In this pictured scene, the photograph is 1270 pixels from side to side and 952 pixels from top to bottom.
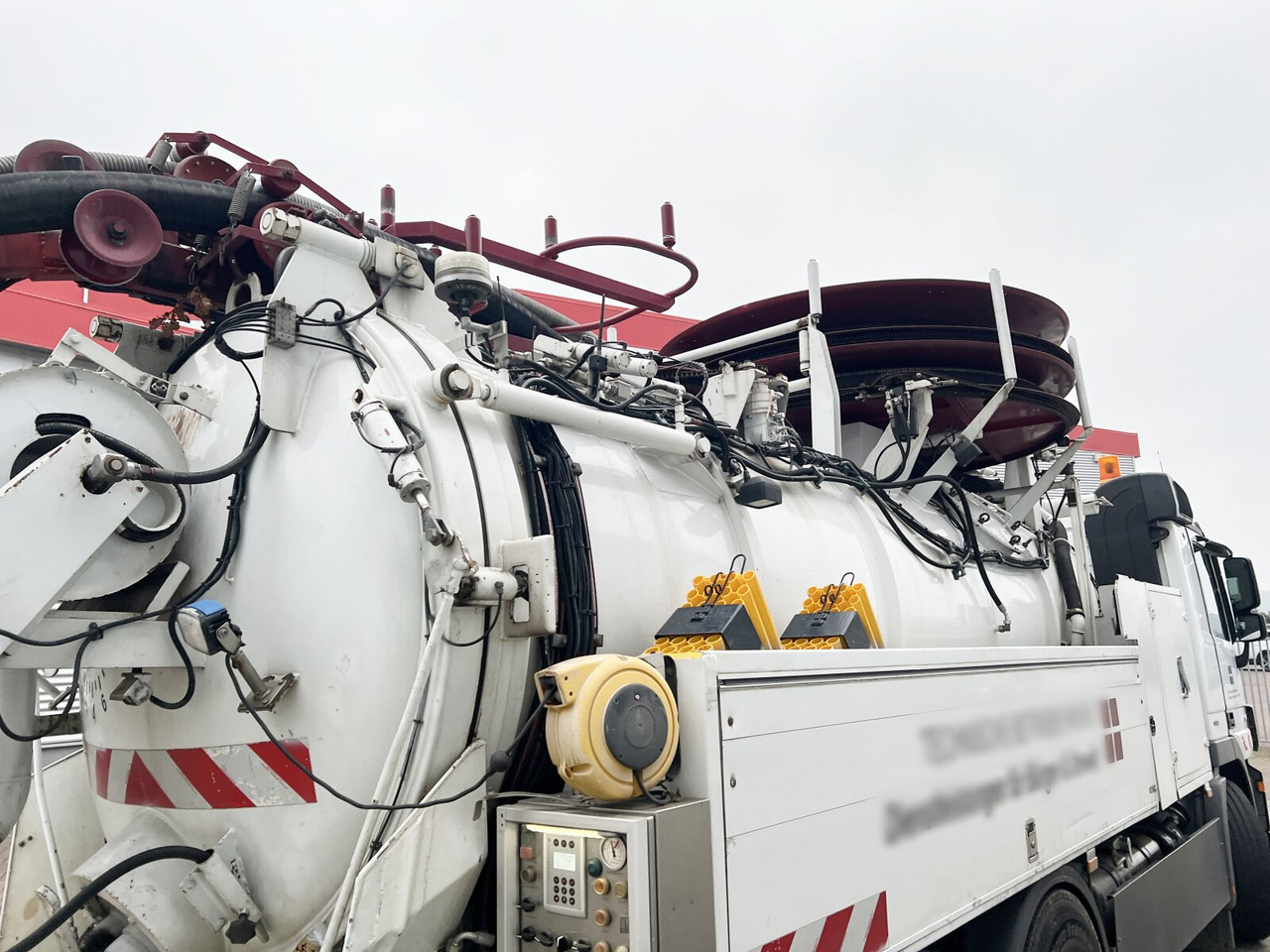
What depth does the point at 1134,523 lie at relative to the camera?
5.66 meters

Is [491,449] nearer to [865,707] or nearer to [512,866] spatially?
[512,866]

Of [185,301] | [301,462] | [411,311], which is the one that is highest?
[185,301]

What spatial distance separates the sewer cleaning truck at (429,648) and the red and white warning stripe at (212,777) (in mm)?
10

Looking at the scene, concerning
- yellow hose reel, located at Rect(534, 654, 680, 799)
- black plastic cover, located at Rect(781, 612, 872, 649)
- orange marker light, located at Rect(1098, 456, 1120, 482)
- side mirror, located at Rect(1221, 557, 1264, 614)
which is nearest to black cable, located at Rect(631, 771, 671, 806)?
yellow hose reel, located at Rect(534, 654, 680, 799)

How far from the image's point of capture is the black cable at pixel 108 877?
1.99 metres

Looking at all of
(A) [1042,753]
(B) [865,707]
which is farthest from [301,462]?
(A) [1042,753]

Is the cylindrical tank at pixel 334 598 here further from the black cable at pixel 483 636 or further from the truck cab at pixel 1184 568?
the truck cab at pixel 1184 568

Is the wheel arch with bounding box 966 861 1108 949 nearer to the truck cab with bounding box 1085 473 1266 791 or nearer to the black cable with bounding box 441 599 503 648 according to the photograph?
the black cable with bounding box 441 599 503 648

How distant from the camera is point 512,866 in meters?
1.92

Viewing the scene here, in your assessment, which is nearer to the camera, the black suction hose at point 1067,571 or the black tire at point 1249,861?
the black suction hose at point 1067,571

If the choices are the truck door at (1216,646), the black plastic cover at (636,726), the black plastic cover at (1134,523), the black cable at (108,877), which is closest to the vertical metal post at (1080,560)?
the black plastic cover at (1134,523)

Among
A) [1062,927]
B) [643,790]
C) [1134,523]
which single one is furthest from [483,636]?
[1134,523]

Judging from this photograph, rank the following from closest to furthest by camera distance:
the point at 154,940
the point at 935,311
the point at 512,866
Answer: the point at 512,866, the point at 154,940, the point at 935,311

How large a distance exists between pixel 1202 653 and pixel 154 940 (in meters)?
5.58
